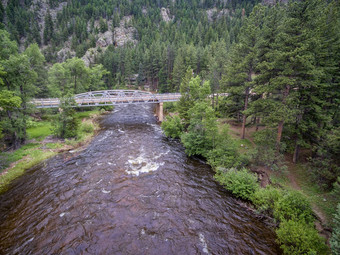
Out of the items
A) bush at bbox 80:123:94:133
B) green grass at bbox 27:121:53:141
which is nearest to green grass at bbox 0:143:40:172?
green grass at bbox 27:121:53:141

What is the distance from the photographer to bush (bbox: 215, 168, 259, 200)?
550 inches

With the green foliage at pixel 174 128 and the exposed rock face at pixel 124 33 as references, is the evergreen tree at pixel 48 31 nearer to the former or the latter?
the exposed rock face at pixel 124 33

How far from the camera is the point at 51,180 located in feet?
54.0

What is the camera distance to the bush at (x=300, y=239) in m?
8.76

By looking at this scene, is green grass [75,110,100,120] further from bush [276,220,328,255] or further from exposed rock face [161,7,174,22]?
exposed rock face [161,7,174,22]

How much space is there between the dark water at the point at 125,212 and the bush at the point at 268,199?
43.2 inches

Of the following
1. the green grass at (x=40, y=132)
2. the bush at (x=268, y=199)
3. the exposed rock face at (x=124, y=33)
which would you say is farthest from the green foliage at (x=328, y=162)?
the exposed rock face at (x=124, y=33)

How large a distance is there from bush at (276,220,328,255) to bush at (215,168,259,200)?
374 centimetres

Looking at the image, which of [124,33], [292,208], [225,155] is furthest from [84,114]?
[124,33]

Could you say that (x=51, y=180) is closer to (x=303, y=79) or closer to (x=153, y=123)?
(x=153, y=123)

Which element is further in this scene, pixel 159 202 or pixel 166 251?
pixel 159 202

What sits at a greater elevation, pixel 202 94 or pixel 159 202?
pixel 202 94

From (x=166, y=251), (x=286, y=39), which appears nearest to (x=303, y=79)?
(x=286, y=39)

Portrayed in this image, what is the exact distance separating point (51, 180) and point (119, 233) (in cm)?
1031
